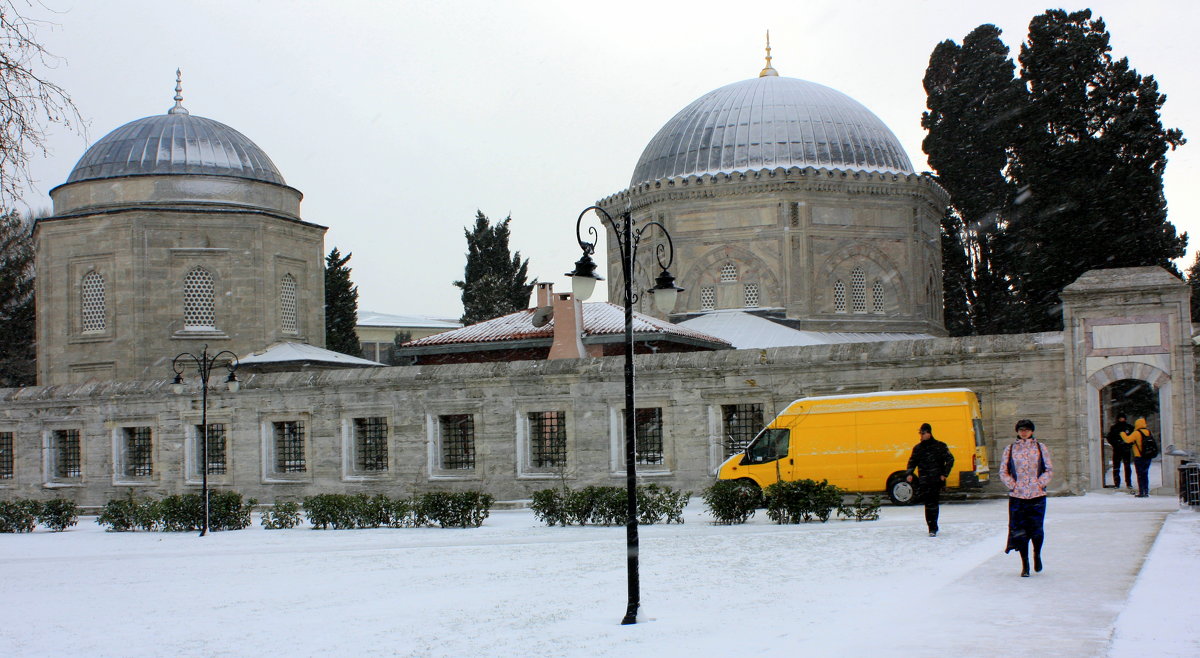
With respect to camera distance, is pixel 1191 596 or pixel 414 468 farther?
pixel 414 468

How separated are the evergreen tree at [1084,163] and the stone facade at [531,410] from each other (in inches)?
462

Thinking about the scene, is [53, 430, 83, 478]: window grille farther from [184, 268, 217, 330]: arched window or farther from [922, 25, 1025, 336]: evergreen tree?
[922, 25, 1025, 336]: evergreen tree

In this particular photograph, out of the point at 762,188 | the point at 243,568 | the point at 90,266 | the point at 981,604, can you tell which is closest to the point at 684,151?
the point at 762,188

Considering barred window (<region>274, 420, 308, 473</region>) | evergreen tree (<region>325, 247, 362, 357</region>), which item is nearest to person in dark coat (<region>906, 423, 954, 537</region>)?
barred window (<region>274, 420, 308, 473</region>)

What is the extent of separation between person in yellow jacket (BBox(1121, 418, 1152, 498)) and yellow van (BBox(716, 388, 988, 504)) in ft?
7.41

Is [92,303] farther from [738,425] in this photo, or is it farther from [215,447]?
[738,425]

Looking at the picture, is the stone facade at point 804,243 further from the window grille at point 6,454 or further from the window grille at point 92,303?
the window grille at point 6,454

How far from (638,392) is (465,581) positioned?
35.8ft

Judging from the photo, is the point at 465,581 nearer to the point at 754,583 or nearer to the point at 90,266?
the point at 754,583

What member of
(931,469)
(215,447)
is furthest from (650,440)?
(215,447)

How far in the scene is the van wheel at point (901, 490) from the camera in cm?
1844

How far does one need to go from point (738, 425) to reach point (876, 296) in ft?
48.5

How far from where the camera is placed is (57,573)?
46.8 ft

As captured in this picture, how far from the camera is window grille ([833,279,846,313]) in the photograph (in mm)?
35188
